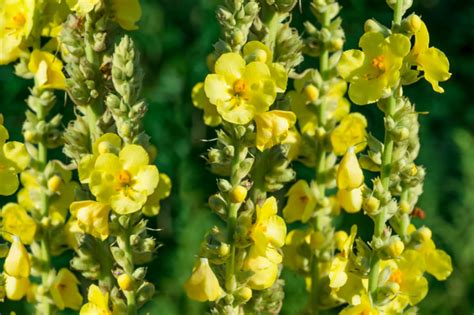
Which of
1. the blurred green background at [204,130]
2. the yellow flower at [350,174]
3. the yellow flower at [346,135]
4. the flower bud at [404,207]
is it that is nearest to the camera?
the yellow flower at [350,174]

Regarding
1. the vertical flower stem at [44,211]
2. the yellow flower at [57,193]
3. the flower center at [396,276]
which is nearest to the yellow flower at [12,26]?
the vertical flower stem at [44,211]

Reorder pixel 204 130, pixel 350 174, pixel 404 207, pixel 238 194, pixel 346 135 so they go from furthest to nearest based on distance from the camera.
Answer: pixel 204 130 → pixel 346 135 → pixel 404 207 → pixel 350 174 → pixel 238 194

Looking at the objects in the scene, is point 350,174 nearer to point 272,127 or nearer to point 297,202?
point 272,127

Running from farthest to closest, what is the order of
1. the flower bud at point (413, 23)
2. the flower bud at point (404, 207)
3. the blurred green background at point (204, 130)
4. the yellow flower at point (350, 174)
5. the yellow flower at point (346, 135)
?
the blurred green background at point (204, 130) → the yellow flower at point (346, 135) → the flower bud at point (404, 207) → the yellow flower at point (350, 174) → the flower bud at point (413, 23)

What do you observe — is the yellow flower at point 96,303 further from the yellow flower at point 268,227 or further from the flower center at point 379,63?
the flower center at point 379,63

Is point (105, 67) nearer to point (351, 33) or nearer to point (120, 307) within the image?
point (120, 307)

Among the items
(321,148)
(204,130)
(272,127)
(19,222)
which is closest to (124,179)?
(272,127)
